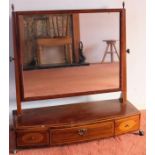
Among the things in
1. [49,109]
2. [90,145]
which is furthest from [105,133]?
[49,109]

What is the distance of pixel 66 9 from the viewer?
7.83 ft

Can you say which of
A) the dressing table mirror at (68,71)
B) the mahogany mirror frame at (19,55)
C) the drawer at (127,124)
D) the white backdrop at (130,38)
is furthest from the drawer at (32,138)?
the drawer at (127,124)

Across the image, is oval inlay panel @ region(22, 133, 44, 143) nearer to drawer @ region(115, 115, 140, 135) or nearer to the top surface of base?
the top surface of base

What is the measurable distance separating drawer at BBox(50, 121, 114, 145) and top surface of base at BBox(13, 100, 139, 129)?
5 cm

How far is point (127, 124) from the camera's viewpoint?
2.37 metres

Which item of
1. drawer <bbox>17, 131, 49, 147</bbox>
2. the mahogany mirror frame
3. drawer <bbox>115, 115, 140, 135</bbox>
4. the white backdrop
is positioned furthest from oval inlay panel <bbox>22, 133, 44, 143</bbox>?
drawer <bbox>115, 115, 140, 135</bbox>

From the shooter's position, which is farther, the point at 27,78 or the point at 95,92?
the point at 95,92

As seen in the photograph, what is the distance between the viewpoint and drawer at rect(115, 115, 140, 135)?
232 centimetres

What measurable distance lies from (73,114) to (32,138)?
1.32 feet

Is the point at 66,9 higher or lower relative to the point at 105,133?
higher

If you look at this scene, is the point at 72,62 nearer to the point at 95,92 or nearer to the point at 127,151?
the point at 95,92
